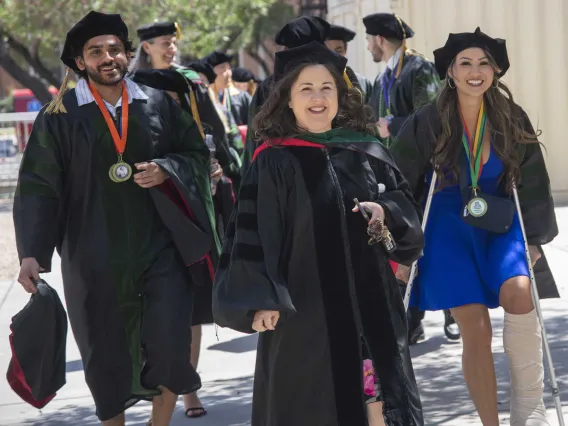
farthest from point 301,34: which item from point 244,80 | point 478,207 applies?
point 244,80

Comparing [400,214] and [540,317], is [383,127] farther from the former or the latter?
[400,214]

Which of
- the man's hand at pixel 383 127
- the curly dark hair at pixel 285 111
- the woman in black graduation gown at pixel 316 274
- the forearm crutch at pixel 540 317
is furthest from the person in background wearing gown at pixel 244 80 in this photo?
the woman in black graduation gown at pixel 316 274

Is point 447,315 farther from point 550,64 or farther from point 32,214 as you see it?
point 550,64

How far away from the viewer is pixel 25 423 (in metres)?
6.71

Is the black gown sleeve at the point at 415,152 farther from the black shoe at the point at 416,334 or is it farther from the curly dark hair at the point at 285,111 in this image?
the black shoe at the point at 416,334

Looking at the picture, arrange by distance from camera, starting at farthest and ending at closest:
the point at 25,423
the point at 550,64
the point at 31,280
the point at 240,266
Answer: the point at 550,64 → the point at 25,423 → the point at 31,280 → the point at 240,266

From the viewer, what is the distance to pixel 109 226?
5.39 meters

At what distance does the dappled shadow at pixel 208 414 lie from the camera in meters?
6.49

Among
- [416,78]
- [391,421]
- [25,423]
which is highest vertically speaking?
[416,78]

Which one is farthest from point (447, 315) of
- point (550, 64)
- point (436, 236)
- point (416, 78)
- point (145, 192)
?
point (550, 64)

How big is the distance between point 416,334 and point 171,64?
237cm

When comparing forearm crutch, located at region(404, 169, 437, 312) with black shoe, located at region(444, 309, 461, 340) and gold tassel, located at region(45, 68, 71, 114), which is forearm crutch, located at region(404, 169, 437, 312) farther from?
black shoe, located at region(444, 309, 461, 340)

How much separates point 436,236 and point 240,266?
1.38 meters

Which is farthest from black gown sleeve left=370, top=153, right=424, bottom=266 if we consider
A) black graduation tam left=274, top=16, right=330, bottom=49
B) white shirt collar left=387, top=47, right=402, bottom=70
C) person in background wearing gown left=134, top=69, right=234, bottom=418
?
white shirt collar left=387, top=47, right=402, bottom=70
